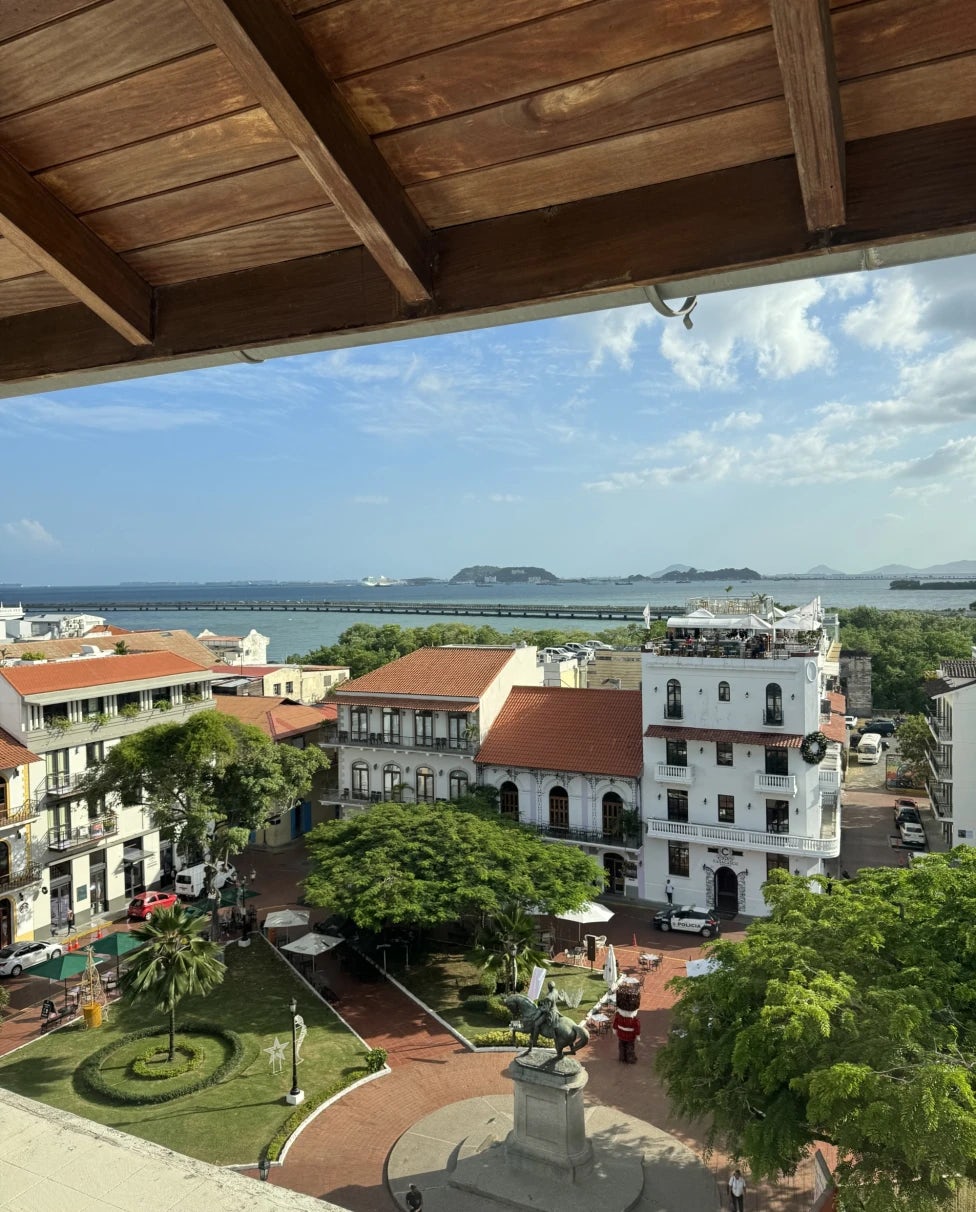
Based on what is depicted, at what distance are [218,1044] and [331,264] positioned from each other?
19.8m

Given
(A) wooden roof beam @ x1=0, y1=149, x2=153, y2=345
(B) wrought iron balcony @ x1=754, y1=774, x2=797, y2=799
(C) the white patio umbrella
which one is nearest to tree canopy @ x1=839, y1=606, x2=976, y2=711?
(B) wrought iron balcony @ x1=754, y1=774, x2=797, y2=799

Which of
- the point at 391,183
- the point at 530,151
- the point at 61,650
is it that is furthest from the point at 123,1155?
the point at 61,650

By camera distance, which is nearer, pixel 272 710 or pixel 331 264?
pixel 331 264

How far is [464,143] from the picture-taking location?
3545 mm

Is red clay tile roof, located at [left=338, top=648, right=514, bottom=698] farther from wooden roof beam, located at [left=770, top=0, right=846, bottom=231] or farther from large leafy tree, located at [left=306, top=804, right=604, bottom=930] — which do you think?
wooden roof beam, located at [left=770, top=0, right=846, bottom=231]

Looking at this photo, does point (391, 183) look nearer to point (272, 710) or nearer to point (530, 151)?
point (530, 151)

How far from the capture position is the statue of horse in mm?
14016

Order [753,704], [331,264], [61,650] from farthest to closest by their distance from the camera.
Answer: [61,650] → [753,704] → [331,264]

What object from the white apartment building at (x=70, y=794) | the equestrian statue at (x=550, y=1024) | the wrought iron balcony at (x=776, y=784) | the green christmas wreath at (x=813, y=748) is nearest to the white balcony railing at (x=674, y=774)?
the wrought iron balcony at (x=776, y=784)

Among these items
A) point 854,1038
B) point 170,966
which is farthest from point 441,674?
point 854,1038

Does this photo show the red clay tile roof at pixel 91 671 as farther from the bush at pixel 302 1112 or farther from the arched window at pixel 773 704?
the arched window at pixel 773 704

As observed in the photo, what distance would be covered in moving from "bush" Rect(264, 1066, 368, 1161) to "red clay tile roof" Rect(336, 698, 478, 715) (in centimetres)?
1421

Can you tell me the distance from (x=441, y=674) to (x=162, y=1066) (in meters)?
17.7

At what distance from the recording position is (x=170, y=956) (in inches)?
722
